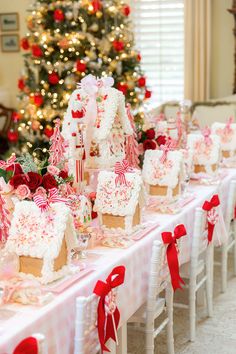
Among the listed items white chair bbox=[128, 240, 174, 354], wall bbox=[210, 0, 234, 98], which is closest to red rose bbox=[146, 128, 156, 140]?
white chair bbox=[128, 240, 174, 354]

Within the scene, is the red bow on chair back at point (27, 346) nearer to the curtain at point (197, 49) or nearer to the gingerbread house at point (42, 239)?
the gingerbread house at point (42, 239)

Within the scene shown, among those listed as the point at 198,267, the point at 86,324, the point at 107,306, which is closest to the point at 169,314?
the point at 198,267

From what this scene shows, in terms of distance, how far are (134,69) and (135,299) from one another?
3.94m

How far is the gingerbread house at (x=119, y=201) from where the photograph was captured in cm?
269

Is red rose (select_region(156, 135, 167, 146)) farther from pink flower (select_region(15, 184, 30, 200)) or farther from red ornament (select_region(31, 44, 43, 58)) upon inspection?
red ornament (select_region(31, 44, 43, 58))

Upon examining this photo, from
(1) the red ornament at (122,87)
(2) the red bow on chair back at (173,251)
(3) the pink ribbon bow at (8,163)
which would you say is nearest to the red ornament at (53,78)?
(1) the red ornament at (122,87)

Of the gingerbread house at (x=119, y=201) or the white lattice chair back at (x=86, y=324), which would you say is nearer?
the white lattice chair back at (x=86, y=324)

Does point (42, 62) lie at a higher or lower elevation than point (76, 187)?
higher

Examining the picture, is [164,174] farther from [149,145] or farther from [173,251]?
[173,251]

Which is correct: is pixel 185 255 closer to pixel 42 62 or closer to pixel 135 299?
pixel 135 299

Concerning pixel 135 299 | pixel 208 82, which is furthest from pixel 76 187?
pixel 208 82

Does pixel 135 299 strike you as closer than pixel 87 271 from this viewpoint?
No

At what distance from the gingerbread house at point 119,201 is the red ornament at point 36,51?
11.2 feet

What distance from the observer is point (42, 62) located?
5922 millimetres
